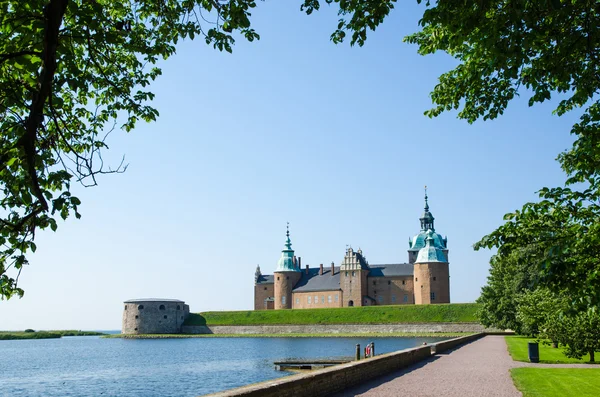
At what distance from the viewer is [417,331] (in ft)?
221

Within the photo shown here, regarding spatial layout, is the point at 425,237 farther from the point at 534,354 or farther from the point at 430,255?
the point at 534,354

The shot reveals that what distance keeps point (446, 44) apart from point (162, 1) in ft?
14.1

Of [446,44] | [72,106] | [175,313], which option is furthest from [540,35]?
[175,313]

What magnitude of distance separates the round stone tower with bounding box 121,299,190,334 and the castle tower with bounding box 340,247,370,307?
81.3 ft

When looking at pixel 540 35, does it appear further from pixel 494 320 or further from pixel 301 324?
pixel 301 324

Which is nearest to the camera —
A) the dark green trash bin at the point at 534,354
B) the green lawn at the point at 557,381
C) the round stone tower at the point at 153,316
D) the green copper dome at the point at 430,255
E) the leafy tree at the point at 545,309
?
the green lawn at the point at 557,381

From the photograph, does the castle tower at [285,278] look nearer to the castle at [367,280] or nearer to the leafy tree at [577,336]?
the castle at [367,280]

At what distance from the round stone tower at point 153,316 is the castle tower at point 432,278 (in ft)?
114

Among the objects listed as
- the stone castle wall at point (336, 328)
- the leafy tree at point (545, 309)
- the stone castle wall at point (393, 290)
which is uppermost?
the stone castle wall at point (393, 290)

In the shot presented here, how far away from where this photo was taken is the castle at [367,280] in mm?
79250

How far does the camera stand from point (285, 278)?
94.6m

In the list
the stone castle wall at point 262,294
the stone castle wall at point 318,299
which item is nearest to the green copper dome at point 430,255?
the stone castle wall at point 318,299

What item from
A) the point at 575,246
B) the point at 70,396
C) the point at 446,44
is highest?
the point at 446,44

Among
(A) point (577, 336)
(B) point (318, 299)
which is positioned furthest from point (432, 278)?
(A) point (577, 336)
